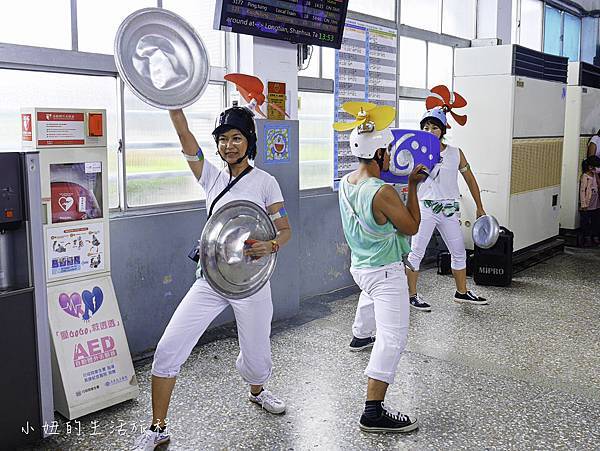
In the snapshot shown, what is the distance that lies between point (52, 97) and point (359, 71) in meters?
2.92

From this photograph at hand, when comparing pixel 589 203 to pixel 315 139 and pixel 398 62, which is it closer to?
pixel 398 62

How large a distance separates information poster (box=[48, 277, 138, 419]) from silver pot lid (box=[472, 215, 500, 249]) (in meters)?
3.26

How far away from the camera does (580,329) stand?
184 inches

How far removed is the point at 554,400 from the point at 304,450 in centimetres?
146

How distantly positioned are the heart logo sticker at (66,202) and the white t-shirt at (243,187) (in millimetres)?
711

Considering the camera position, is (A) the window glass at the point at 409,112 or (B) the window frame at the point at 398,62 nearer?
(B) the window frame at the point at 398,62

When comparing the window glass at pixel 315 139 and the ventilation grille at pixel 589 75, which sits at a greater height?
the ventilation grille at pixel 589 75

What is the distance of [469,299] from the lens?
5.31m

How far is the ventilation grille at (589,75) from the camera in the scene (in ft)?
25.6

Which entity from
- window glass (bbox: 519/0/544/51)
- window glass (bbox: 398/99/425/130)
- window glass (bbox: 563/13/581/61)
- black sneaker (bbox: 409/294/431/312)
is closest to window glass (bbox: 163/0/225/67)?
black sneaker (bbox: 409/294/431/312)

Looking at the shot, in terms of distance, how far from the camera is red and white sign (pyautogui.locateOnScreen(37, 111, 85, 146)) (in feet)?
9.82

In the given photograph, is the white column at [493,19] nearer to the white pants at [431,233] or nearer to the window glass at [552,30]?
the window glass at [552,30]

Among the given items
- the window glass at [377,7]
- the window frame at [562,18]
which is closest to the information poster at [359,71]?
the window glass at [377,7]

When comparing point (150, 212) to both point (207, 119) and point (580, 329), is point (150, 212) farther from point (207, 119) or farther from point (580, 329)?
point (580, 329)
